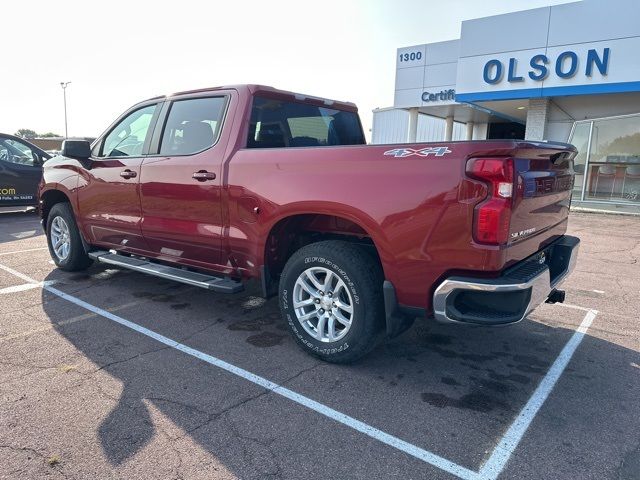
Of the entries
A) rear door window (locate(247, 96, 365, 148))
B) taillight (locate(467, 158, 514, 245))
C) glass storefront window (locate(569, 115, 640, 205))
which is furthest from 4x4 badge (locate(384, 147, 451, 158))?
glass storefront window (locate(569, 115, 640, 205))

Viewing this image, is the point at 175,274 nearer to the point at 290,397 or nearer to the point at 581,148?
the point at 290,397

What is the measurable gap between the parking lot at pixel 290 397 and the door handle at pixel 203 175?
→ 1.34 m

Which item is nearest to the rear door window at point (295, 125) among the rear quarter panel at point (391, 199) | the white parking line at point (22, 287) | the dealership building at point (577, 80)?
the rear quarter panel at point (391, 199)

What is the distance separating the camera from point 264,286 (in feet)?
12.6

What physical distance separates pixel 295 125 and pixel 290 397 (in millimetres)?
2531

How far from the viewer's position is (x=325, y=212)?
131 inches

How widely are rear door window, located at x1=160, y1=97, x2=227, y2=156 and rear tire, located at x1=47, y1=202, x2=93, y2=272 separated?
2.07 metres

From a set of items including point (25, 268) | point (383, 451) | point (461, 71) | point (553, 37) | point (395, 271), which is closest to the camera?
point (383, 451)

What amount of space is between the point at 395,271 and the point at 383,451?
1.11 metres

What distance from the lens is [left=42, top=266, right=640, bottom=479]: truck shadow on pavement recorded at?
8.13 feet

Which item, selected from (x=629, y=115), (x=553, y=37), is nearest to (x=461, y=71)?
(x=553, y=37)

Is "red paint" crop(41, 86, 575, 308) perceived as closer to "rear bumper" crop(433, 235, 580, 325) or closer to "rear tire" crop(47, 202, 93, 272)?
"rear bumper" crop(433, 235, 580, 325)

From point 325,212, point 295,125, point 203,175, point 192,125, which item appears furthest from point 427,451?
point 192,125

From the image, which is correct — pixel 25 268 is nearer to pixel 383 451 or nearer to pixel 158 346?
pixel 158 346
